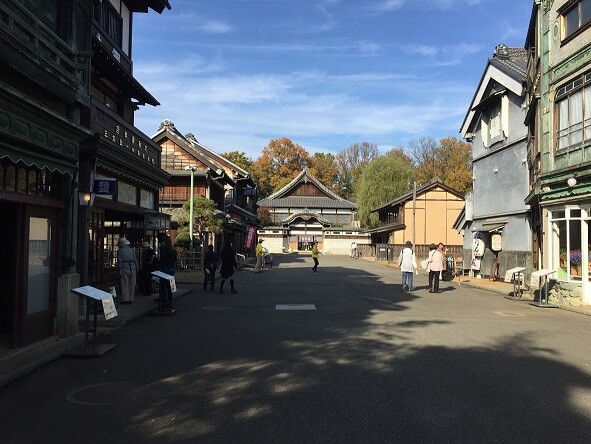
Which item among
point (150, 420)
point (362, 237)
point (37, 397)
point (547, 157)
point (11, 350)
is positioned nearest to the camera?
point (150, 420)

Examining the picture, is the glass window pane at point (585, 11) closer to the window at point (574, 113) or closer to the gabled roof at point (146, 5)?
the window at point (574, 113)

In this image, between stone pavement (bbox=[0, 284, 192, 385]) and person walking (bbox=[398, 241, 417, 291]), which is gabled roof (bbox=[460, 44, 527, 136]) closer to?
person walking (bbox=[398, 241, 417, 291])

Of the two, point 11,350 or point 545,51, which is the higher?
point 545,51

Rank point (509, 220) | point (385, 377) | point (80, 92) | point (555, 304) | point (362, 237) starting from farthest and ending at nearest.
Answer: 1. point (362, 237)
2. point (509, 220)
3. point (555, 304)
4. point (80, 92)
5. point (385, 377)

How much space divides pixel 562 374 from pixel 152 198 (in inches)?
520

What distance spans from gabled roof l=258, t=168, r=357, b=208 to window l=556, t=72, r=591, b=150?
185 ft

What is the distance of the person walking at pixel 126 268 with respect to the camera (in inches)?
499

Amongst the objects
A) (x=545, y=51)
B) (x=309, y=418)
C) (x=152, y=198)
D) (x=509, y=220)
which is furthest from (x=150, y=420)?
(x=509, y=220)

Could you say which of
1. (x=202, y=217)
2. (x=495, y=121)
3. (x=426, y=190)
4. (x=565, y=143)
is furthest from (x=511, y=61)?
(x=426, y=190)

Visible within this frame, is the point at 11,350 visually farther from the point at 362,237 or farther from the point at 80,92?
the point at 362,237

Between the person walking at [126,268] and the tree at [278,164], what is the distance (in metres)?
67.9

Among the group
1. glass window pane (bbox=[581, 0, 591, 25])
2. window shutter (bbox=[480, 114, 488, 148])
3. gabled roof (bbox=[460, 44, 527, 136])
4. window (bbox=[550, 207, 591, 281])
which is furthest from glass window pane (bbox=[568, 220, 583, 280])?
window shutter (bbox=[480, 114, 488, 148])

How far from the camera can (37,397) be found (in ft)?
18.6

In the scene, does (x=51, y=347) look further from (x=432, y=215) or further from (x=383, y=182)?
Result: (x=383, y=182)
